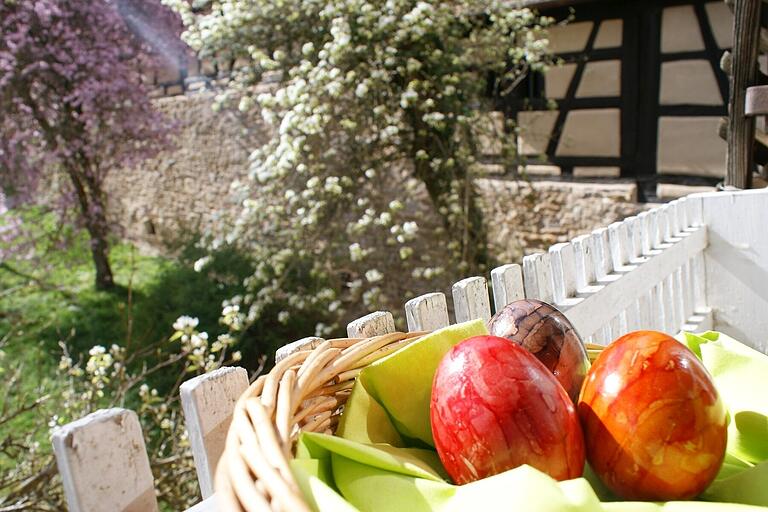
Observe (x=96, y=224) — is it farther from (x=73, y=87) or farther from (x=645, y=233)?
(x=645, y=233)

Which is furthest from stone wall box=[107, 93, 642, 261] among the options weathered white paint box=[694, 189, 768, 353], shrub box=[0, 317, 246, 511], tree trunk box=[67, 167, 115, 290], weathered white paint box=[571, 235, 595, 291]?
weathered white paint box=[571, 235, 595, 291]

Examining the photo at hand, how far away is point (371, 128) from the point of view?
225 inches

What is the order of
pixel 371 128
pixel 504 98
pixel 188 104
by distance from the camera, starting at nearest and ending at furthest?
pixel 371 128, pixel 504 98, pixel 188 104

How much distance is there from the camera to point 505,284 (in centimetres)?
163

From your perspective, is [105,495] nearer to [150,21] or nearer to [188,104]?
[150,21]

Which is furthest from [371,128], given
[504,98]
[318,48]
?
[504,98]

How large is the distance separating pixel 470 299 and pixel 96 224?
7.52 meters

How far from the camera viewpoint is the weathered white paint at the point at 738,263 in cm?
278

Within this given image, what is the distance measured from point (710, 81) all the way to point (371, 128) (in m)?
2.95

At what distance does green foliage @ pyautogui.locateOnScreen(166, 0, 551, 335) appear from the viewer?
5.21 meters

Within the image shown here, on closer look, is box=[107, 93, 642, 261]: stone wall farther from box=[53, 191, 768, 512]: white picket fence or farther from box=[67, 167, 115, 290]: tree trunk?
box=[53, 191, 768, 512]: white picket fence

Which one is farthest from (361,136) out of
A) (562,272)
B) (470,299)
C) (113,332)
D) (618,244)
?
(470,299)

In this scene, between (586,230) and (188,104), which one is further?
(188,104)

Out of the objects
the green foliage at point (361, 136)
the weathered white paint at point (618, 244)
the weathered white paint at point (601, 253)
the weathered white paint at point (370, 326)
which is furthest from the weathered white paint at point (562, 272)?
the green foliage at point (361, 136)
